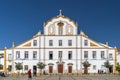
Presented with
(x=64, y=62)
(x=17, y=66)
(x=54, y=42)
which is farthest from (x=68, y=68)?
(x=17, y=66)

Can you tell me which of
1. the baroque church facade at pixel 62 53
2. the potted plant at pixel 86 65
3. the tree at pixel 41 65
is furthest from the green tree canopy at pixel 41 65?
the potted plant at pixel 86 65

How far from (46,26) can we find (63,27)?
4103 millimetres

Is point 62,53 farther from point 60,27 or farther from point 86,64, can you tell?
point 86,64

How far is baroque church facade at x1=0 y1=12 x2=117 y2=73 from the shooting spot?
262 feet

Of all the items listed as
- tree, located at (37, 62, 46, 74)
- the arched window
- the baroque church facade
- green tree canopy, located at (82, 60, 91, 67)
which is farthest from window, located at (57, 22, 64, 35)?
green tree canopy, located at (82, 60, 91, 67)

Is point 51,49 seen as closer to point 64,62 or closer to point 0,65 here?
point 64,62

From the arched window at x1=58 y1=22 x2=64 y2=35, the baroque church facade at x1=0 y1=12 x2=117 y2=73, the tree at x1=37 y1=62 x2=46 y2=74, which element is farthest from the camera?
the arched window at x1=58 y1=22 x2=64 y2=35

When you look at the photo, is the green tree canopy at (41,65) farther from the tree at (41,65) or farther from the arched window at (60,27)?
the arched window at (60,27)

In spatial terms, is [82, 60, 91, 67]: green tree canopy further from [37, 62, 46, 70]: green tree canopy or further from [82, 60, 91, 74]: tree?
[37, 62, 46, 70]: green tree canopy

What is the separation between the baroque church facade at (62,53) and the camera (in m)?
79.8

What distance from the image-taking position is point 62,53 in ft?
263

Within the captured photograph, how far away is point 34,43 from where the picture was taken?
80625 millimetres

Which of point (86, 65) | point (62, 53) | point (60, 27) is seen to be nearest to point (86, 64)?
point (86, 65)

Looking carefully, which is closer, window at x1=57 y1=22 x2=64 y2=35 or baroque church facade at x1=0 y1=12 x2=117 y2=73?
baroque church facade at x1=0 y1=12 x2=117 y2=73
